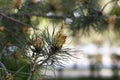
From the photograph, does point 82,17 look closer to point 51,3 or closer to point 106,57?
point 51,3

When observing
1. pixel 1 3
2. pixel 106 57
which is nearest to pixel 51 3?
pixel 1 3

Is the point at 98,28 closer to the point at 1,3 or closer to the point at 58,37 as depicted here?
the point at 1,3

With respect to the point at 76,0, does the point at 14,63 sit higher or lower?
lower

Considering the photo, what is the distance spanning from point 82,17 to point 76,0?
0.06 meters

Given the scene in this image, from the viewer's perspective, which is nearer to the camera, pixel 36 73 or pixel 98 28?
pixel 36 73

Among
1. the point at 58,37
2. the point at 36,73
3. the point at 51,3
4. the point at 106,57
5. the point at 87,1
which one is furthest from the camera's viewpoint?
the point at 106,57

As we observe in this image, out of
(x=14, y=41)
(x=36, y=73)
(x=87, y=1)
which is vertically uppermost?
(x=87, y=1)

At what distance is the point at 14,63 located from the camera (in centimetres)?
121

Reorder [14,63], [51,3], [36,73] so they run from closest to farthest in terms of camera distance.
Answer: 1. [36,73]
2. [14,63]
3. [51,3]

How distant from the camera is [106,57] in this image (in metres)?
8.49

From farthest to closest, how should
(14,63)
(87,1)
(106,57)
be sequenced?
(106,57) < (87,1) < (14,63)

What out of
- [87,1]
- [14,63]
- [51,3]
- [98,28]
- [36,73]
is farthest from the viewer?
[51,3]

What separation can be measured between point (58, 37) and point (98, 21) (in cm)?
55

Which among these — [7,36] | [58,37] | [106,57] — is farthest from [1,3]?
[106,57]
